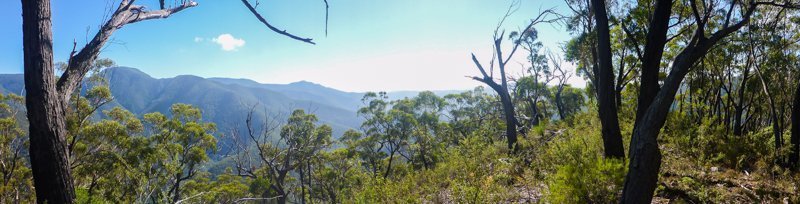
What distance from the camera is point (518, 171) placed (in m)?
7.03

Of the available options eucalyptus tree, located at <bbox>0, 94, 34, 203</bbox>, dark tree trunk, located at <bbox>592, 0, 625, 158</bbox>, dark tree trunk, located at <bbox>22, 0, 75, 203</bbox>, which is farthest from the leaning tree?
eucalyptus tree, located at <bbox>0, 94, 34, 203</bbox>

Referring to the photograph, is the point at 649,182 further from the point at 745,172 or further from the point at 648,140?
the point at 745,172

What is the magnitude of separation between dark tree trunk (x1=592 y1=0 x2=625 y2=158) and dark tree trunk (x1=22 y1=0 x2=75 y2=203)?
5.47 m

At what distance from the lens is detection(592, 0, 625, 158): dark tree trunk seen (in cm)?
506

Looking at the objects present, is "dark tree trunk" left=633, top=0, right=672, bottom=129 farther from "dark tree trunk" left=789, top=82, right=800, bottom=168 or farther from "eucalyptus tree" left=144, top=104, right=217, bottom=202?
"eucalyptus tree" left=144, top=104, right=217, bottom=202

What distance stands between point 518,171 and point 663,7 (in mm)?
3909

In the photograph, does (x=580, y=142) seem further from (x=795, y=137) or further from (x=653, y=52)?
(x=795, y=137)

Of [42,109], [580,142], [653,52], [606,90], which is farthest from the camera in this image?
Answer: [580,142]

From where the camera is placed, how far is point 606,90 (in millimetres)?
5188

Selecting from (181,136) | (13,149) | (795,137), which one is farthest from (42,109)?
(181,136)

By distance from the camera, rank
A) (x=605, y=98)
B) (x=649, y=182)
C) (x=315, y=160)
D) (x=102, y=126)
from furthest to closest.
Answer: (x=315, y=160) → (x=102, y=126) → (x=605, y=98) → (x=649, y=182)

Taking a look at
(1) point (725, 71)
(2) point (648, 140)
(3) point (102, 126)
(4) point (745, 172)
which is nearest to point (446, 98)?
(1) point (725, 71)

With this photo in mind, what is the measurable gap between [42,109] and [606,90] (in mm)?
5659

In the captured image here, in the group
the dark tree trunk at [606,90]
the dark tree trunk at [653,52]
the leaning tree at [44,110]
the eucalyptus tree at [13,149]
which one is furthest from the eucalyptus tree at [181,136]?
the dark tree trunk at [653,52]
